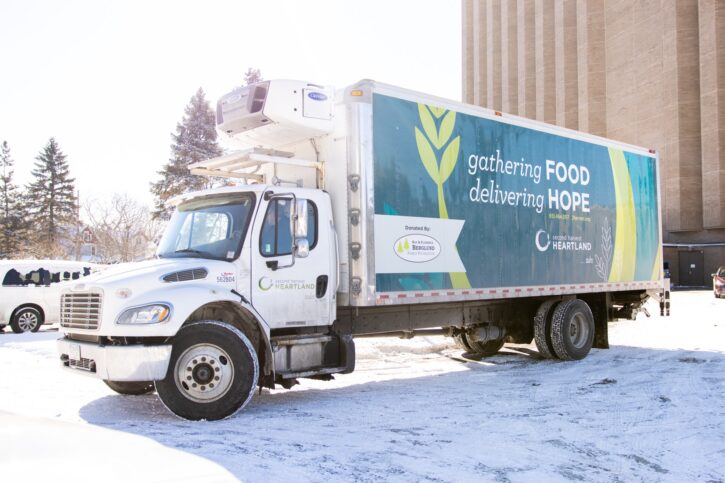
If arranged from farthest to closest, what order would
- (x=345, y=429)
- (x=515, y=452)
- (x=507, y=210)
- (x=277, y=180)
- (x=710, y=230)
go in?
1. (x=710, y=230)
2. (x=507, y=210)
3. (x=277, y=180)
4. (x=345, y=429)
5. (x=515, y=452)

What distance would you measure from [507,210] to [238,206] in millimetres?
4488

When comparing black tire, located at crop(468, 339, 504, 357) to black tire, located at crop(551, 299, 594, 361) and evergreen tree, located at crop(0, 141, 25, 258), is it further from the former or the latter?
evergreen tree, located at crop(0, 141, 25, 258)

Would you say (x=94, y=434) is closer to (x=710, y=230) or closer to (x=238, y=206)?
(x=238, y=206)

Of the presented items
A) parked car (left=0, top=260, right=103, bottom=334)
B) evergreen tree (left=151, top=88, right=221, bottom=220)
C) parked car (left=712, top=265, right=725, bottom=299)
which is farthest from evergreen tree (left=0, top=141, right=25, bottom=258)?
parked car (left=712, top=265, right=725, bottom=299)

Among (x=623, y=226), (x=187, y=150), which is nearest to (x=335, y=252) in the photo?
(x=623, y=226)

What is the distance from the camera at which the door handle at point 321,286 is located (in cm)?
819

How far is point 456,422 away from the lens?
700cm

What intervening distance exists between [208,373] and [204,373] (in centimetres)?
4

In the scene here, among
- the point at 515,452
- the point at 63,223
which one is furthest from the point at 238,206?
the point at 63,223

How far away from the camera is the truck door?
25.4 ft

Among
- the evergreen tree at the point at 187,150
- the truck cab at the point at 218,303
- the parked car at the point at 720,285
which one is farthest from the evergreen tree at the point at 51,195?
the truck cab at the point at 218,303

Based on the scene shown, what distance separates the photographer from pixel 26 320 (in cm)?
1780

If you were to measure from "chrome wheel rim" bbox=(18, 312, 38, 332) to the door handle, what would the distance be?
41.9 feet

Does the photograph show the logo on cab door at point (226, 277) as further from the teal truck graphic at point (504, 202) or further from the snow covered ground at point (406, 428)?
the teal truck graphic at point (504, 202)
